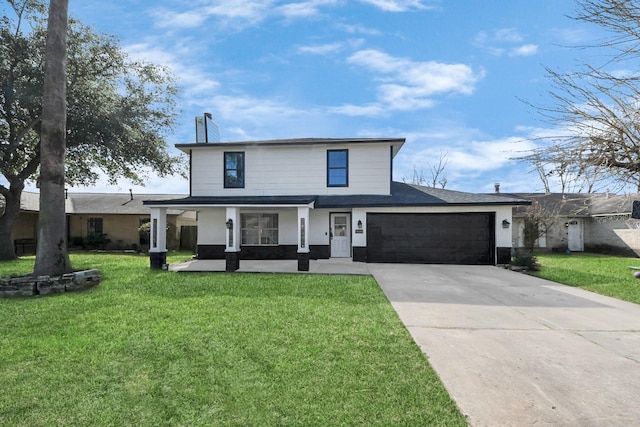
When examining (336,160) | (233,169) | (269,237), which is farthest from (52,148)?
(336,160)

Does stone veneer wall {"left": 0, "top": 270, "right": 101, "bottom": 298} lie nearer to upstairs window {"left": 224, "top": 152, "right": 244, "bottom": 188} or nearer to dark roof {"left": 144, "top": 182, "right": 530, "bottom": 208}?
dark roof {"left": 144, "top": 182, "right": 530, "bottom": 208}

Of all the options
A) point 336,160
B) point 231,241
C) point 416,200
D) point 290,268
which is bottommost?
point 290,268

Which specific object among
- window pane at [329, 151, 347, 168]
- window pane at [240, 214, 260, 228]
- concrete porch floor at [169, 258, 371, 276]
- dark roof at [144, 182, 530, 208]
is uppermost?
window pane at [329, 151, 347, 168]

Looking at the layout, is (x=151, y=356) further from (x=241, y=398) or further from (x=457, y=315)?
(x=457, y=315)

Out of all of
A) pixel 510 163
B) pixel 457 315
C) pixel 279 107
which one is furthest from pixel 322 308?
pixel 279 107

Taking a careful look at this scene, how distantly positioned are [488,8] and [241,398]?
27.5 ft

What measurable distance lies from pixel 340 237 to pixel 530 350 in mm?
10182

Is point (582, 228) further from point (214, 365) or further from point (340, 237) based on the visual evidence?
point (214, 365)

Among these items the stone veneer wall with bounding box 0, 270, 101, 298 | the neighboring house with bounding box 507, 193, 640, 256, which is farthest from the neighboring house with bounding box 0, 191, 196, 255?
the neighboring house with bounding box 507, 193, 640, 256

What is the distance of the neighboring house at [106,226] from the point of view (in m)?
19.8

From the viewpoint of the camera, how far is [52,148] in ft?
28.5

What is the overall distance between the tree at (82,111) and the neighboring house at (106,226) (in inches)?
138

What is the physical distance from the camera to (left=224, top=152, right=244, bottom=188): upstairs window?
14.7m

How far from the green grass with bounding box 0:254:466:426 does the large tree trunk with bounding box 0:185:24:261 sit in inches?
477
